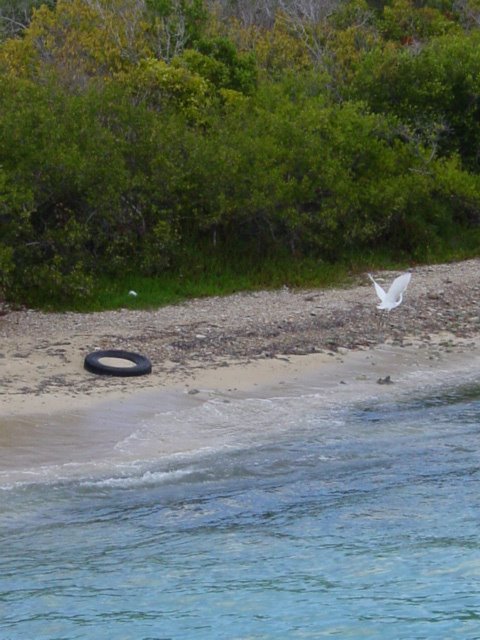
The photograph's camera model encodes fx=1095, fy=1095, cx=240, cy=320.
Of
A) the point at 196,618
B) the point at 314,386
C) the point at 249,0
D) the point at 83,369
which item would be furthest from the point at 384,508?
the point at 249,0

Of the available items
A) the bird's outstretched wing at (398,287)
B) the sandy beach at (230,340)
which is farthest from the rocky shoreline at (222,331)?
the bird's outstretched wing at (398,287)

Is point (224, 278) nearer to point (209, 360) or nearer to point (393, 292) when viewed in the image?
point (393, 292)

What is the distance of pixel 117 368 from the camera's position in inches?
462

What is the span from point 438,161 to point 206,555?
14.1 meters

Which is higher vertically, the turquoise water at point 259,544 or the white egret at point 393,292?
the white egret at point 393,292

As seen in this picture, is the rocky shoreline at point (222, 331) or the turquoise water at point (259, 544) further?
the rocky shoreline at point (222, 331)

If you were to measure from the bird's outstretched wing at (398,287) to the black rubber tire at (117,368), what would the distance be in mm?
3788

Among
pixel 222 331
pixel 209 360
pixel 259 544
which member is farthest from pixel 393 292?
pixel 259 544

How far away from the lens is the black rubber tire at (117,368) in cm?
1171

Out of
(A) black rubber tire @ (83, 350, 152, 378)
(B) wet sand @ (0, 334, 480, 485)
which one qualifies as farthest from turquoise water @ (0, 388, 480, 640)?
(A) black rubber tire @ (83, 350, 152, 378)

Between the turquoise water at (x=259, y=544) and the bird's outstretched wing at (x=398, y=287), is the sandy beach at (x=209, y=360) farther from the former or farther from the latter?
the turquoise water at (x=259, y=544)

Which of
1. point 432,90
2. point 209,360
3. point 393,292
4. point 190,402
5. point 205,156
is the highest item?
point 432,90

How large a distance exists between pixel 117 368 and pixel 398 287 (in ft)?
14.0

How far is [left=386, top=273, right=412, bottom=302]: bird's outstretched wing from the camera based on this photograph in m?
14.1
